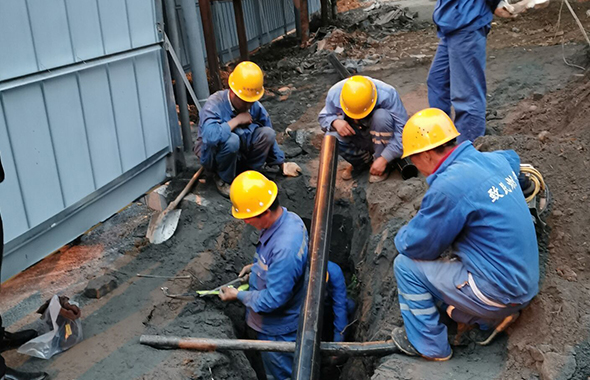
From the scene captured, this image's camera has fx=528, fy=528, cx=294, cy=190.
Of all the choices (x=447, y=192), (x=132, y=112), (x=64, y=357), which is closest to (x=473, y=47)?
(x=447, y=192)

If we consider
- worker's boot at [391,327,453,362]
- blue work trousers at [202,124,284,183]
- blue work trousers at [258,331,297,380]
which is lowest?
blue work trousers at [258,331,297,380]

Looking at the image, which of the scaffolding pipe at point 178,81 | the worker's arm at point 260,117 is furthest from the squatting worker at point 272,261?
the scaffolding pipe at point 178,81

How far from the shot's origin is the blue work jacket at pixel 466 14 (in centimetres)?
414

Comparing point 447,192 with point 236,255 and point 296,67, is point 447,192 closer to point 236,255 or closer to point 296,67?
point 236,255

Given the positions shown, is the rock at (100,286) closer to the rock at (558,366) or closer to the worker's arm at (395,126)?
the worker's arm at (395,126)

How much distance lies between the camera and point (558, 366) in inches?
93.0

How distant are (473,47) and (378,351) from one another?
260 cm

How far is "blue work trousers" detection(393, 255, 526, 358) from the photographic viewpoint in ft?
8.61

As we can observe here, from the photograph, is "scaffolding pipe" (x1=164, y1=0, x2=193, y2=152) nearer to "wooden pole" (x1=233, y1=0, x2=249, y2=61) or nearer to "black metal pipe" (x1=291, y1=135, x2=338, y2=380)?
"black metal pipe" (x1=291, y1=135, x2=338, y2=380)

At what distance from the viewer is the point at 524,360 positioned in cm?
256

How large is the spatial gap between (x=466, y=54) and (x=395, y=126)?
830 mm

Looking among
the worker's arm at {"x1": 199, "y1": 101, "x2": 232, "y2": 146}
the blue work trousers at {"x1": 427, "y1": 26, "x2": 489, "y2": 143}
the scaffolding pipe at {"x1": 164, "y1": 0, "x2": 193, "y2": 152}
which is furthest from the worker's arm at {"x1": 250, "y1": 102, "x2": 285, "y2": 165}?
the blue work trousers at {"x1": 427, "y1": 26, "x2": 489, "y2": 143}

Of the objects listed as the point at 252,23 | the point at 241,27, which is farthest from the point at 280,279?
the point at 252,23

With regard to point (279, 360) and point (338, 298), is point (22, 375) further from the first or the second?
point (338, 298)
